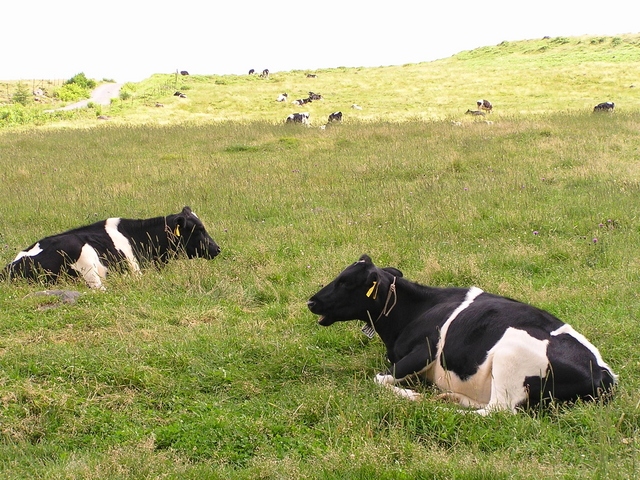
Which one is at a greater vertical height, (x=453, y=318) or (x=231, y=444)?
(x=453, y=318)

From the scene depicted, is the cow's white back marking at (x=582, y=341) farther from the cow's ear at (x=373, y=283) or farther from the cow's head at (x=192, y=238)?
the cow's head at (x=192, y=238)

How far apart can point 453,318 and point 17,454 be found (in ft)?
12.0

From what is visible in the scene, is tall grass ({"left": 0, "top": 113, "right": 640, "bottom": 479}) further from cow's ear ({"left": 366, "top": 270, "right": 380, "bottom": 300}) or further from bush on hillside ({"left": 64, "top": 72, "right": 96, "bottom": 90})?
bush on hillside ({"left": 64, "top": 72, "right": 96, "bottom": 90})

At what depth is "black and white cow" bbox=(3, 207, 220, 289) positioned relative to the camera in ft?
31.8

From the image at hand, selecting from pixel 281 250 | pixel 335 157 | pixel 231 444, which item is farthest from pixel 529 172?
pixel 231 444

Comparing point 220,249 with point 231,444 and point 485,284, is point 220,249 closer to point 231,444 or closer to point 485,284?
point 485,284

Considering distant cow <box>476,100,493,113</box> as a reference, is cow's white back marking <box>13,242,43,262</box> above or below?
below

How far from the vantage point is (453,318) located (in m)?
6.15

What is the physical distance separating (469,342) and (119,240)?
645 centimetres

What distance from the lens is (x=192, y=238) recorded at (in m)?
10.7

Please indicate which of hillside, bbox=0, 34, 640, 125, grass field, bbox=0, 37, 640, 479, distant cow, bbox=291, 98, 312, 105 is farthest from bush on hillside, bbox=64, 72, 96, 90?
grass field, bbox=0, 37, 640, 479

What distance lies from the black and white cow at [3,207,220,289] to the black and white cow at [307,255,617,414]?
172 inches

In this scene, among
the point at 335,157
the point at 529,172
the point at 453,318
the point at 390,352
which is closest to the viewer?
the point at 453,318

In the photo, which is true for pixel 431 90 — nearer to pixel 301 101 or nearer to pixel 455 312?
pixel 301 101
